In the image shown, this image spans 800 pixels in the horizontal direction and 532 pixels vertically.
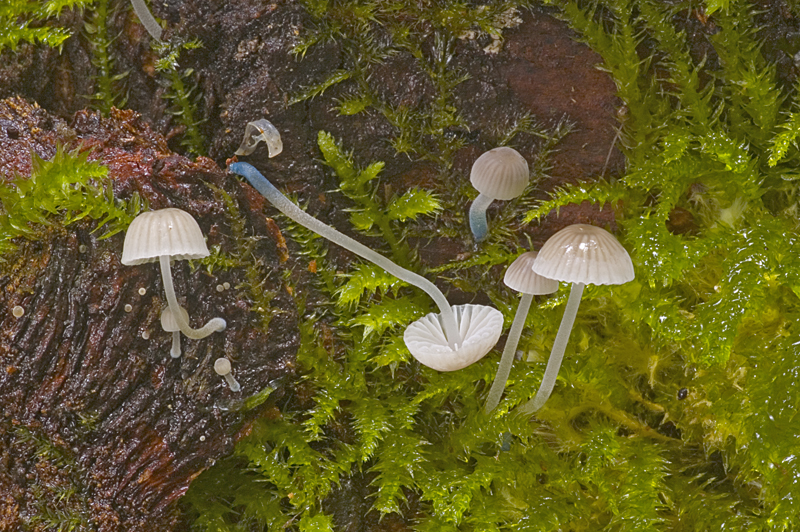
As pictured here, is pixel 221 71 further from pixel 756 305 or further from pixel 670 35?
Result: pixel 756 305

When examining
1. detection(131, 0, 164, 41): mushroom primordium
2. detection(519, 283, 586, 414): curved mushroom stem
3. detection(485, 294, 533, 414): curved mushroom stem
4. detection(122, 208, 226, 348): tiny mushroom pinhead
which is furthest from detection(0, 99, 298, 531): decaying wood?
detection(519, 283, 586, 414): curved mushroom stem

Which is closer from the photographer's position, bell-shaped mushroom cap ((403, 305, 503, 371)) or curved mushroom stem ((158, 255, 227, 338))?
curved mushroom stem ((158, 255, 227, 338))

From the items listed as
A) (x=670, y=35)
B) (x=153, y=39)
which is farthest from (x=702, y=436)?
(x=153, y=39)

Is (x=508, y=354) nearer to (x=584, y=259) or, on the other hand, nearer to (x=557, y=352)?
(x=557, y=352)

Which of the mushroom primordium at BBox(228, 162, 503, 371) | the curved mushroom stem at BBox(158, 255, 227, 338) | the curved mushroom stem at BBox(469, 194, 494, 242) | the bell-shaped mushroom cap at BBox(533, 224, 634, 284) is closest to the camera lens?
the bell-shaped mushroom cap at BBox(533, 224, 634, 284)

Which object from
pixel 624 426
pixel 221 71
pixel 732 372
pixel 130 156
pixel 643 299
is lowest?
pixel 624 426

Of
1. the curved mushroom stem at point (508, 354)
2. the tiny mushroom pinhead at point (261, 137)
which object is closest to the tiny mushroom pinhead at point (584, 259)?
the curved mushroom stem at point (508, 354)

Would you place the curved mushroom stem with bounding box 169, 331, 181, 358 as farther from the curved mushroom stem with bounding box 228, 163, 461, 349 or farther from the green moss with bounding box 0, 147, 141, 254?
the curved mushroom stem with bounding box 228, 163, 461, 349
